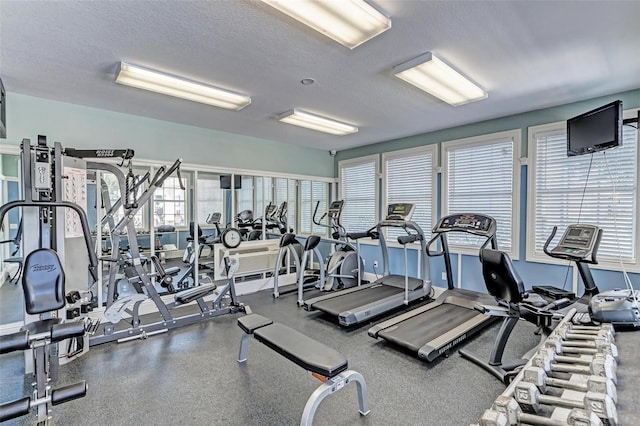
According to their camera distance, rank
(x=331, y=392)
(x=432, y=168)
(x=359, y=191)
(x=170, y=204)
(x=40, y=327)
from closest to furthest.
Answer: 1. (x=331, y=392)
2. (x=40, y=327)
3. (x=170, y=204)
4. (x=432, y=168)
5. (x=359, y=191)

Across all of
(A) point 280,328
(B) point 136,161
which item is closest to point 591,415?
(A) point 280,328

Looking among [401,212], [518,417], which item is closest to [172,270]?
[401,212]

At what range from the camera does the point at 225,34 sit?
7.55ft

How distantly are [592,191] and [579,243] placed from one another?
1.18m

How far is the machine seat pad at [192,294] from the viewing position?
12.1 feet

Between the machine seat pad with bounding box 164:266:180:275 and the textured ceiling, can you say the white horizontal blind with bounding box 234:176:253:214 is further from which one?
the textured ceiling

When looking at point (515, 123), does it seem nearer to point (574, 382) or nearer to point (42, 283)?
point (574, 382)

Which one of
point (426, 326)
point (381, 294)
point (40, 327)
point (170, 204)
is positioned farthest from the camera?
point (170, 204)

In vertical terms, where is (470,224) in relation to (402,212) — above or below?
below

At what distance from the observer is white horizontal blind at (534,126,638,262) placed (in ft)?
11.5

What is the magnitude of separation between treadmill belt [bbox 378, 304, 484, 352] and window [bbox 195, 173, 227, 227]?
3.38 meters

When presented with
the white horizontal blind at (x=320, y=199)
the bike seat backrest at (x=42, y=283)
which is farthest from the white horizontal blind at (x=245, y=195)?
the bike seat backrest at (x=42, y=283)

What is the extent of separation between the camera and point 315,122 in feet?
14.9

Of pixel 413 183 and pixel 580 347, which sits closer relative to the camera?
pixel 580 347
